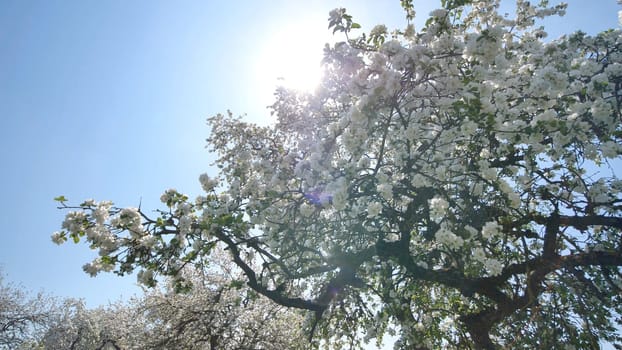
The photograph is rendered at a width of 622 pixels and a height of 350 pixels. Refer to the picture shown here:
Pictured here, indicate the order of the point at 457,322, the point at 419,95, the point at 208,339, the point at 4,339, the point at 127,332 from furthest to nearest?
the point at 127,332
the point at 4,339
the point at 208,339
the point at 457,322
the point at 419,95

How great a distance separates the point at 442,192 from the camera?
6.19m

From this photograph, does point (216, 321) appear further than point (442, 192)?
Yes

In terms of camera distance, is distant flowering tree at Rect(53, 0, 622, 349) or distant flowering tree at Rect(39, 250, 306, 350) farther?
distant flowering tree at Rect(39, 250, 306, 350)

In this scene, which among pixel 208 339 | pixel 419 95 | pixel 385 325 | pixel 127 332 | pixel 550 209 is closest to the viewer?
pixel 419 95

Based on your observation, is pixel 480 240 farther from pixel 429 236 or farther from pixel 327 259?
pixel 327 259

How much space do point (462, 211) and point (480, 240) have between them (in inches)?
47.7

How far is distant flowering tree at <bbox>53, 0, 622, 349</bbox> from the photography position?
5508 millimetres

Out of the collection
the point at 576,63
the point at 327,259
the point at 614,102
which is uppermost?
the point at 576,63

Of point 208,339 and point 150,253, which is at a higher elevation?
point 208,339

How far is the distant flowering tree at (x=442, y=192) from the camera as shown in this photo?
217 inches

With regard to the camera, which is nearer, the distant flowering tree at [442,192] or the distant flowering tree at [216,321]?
the distant flowering tree at [442,192]

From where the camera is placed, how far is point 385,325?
10703 mm

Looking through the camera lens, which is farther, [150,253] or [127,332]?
[127,332]

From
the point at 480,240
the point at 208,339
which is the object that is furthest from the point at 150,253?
the point at 208,339
